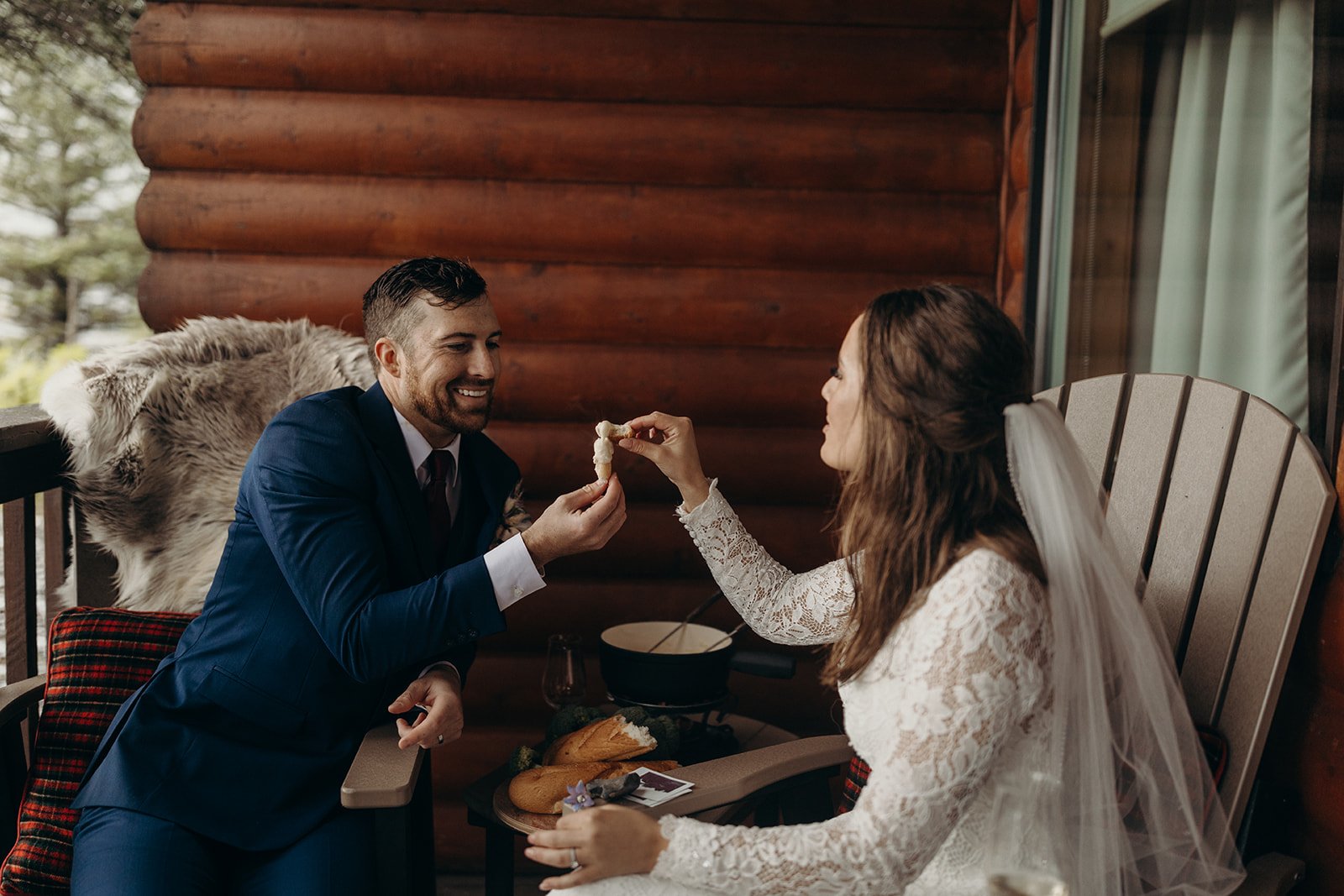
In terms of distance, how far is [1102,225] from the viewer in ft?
8.05

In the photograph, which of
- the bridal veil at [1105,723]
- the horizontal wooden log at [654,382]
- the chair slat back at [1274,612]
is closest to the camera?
the bridal veil at [1105,723]

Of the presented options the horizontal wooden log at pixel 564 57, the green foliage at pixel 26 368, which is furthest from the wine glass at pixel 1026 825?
the green foliage at pixel 26 368

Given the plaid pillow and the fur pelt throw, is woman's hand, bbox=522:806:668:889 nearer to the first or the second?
the plaid pillow

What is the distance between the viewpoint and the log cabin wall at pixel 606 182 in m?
2.79

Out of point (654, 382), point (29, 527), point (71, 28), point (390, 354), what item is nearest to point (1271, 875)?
point (390, 354)

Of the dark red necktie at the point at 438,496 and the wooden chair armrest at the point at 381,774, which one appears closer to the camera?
the wooden chair armrest at the point at 381,774

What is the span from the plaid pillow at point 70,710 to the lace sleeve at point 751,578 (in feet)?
3.52

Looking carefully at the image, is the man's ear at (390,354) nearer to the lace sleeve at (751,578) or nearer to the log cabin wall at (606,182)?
the lace sleeve at (751,578)

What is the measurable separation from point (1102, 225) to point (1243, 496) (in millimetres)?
1034

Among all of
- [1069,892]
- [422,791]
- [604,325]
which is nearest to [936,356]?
[1069,892]

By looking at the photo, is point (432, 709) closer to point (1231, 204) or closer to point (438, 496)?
point (438, 496)

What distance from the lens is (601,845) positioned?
1328mm

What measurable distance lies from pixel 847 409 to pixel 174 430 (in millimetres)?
1712

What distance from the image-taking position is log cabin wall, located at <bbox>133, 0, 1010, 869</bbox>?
2.79m
